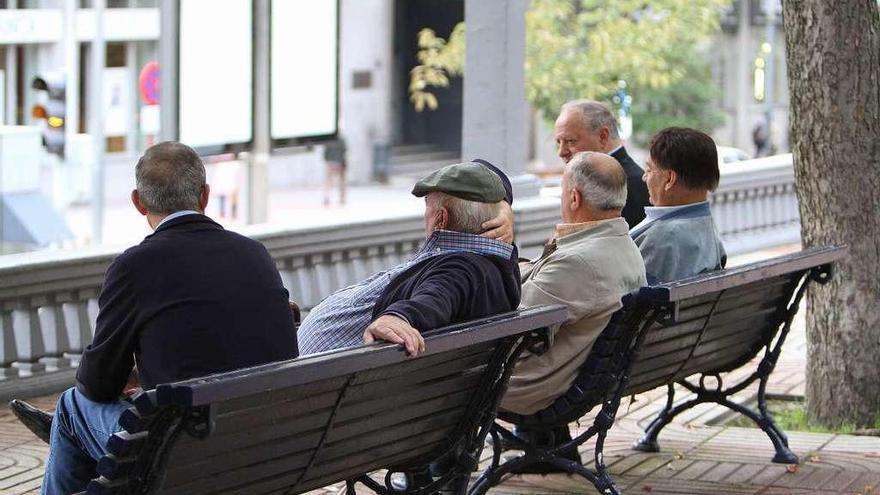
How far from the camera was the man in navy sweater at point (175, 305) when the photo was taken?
175 inches

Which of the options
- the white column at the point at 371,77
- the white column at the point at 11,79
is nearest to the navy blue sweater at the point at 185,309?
the white column at the point at 11,79

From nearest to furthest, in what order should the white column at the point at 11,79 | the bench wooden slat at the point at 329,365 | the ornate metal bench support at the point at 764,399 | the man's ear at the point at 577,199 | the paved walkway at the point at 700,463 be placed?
the bench wooden slat at the point at 329,365, the man's ear at the point at 577,199, the paved walkway at the point at 700,463, the ornate metal bench support at the point at 764,399, the white column at the point at 11,79

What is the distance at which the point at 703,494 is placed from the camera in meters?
6.36

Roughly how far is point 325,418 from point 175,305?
1.58ft

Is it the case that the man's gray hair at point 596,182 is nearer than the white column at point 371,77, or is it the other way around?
the man's gray hair at point 596,182

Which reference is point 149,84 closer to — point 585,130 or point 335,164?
point 335,164

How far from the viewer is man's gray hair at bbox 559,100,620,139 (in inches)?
273

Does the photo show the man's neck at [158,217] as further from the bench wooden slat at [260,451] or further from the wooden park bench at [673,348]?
the wooden park bench at [673,348]

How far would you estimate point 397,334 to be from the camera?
4.50m

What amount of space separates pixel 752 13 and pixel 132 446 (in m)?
49.4

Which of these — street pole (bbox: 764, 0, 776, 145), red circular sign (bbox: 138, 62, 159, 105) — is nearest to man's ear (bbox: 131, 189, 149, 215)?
red circular sign (bbox: 138, 62, 159, 105)

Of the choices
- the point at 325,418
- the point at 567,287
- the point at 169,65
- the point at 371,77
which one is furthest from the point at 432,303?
the point at 371,77

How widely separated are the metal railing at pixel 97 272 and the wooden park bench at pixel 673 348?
2941mm

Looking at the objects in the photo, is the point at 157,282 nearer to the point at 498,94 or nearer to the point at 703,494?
the point at 703,494
